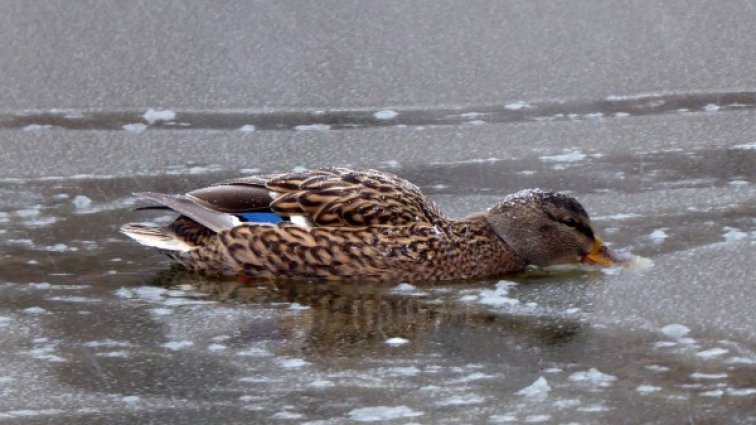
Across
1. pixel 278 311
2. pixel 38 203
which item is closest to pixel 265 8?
pixel 38 203

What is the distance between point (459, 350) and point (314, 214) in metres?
1.27

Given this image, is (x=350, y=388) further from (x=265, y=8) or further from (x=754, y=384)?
(x=265, y=8)

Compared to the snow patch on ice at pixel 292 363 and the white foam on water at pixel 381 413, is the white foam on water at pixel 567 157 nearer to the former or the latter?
the snow patch on ice at pixel 292 363

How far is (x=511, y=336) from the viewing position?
5148mm

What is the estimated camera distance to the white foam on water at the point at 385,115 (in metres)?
8.17

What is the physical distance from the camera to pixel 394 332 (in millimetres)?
5219

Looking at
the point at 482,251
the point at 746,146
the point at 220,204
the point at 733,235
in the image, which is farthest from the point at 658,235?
the point at 220,204

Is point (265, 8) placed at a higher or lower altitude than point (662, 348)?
higher

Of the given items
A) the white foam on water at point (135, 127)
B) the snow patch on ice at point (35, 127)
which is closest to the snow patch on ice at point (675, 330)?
the white foam on water at point (135, 127)

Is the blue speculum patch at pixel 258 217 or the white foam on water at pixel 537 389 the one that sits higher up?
the blue speculum patch at pixel 258 217

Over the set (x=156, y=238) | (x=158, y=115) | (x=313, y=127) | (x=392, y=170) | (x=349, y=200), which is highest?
(x=158, y=115)

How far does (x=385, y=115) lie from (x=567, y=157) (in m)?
1.15

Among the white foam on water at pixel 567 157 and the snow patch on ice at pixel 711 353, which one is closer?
the snow patch on ice at pixel 711 353

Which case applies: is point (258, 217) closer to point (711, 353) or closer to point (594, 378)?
point (594, 378)
